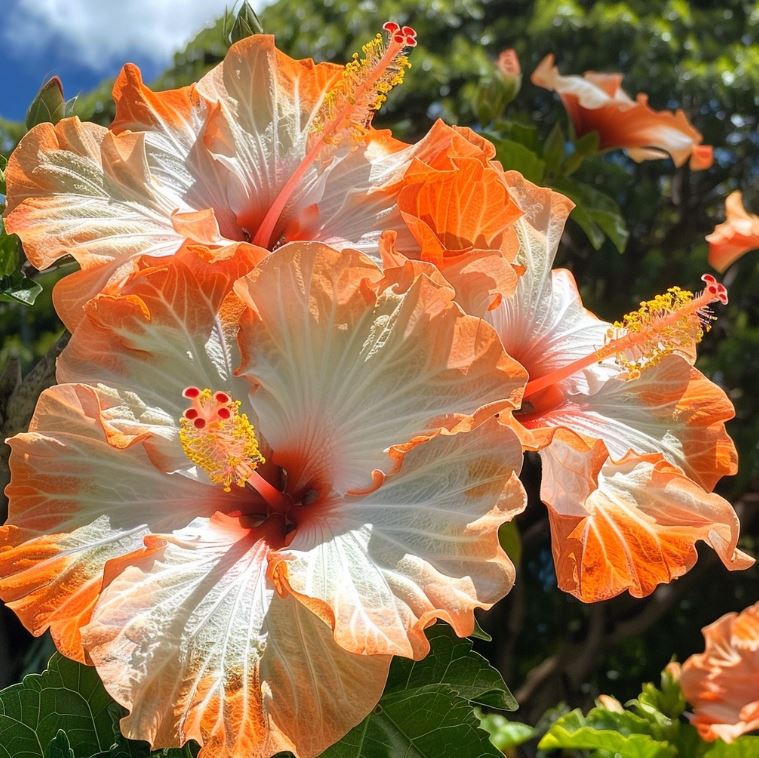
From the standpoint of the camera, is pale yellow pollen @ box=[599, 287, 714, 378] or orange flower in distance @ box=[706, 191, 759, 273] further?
orange flower in distance @ box=[706, 191, 759, 273]

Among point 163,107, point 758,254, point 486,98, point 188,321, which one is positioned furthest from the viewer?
point 758,254

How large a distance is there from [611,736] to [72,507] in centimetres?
111

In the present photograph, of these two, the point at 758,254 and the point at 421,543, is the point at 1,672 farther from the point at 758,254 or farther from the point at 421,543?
the point at 758,254

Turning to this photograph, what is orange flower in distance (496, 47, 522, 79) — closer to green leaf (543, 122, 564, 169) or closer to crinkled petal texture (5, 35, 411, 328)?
green leaf (543, 122, 564, 169)

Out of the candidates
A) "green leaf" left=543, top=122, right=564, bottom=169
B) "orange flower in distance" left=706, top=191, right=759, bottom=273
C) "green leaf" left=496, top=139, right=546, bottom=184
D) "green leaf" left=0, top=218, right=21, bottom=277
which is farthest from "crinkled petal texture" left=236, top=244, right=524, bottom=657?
"green leaf" left=543, top=122, right=564, bottom=169

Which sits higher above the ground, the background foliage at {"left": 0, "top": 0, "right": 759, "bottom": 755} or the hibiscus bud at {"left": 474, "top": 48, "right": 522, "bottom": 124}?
the hibiscus bud at {"left": 474, "top": 48, "right": 522, "bottom": 124}

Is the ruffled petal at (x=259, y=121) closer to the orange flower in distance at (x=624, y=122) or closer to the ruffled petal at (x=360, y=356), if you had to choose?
the ruffled petal at (x=360, y=356)

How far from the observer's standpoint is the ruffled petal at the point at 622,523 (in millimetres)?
756

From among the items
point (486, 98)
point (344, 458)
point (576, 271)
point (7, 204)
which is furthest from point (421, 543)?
point (576, 271)

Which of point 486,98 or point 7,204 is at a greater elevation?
point 7,204

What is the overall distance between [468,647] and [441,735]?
8 centimetres

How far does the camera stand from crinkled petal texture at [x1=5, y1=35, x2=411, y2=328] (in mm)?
781

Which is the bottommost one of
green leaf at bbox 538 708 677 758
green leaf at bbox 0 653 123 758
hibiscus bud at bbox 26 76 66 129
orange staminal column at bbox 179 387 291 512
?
green leaf at bbox 538 708 677 758

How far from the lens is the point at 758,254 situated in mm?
4094
